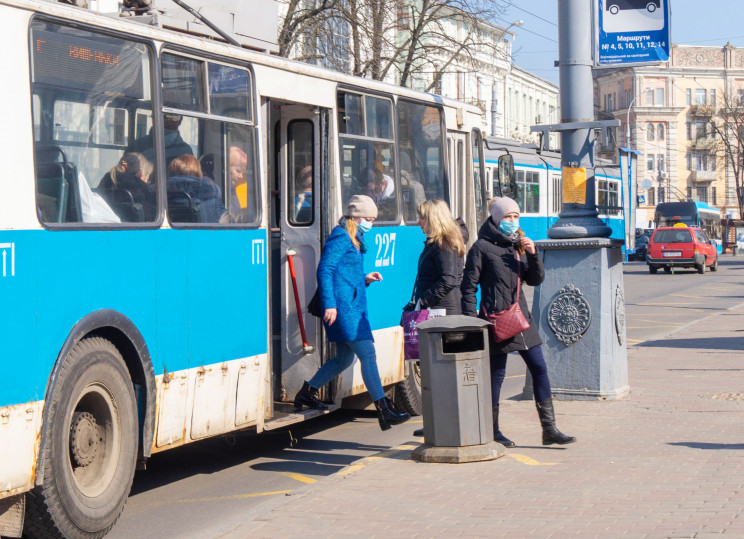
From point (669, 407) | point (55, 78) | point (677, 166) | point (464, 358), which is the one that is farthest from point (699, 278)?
point (677, 166)

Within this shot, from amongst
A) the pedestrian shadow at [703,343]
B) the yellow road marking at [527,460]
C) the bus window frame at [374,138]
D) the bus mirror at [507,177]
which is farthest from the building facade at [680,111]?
the yellow road marking at [527,460]

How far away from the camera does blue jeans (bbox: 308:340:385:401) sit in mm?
9344

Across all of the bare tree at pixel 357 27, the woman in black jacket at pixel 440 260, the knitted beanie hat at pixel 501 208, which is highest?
the bare tree at pixel 357 27

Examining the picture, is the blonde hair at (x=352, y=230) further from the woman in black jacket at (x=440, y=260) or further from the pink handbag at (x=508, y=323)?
the pink handbag at (x=508, y=323)

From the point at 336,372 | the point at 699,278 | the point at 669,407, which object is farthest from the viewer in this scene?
the point at 699,278

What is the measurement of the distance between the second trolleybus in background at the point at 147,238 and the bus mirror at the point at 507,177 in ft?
7.75

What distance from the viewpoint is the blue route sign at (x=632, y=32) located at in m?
11.8

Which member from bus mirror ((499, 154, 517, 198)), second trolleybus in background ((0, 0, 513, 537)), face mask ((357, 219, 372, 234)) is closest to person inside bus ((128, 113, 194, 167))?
second trolleybus in background ((0, 0, 513, 537))

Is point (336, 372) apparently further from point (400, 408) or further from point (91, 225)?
point (91, 225)

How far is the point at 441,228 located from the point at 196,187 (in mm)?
2502

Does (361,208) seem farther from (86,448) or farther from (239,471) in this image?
(86,448)

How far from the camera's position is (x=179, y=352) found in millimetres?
7586

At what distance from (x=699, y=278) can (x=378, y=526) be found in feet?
118

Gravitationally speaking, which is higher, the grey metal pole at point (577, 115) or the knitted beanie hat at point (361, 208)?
the grey metal pole at point (577, 115)
